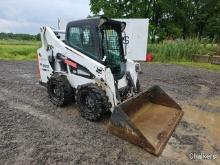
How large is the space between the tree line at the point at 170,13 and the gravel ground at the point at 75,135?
1925 cm

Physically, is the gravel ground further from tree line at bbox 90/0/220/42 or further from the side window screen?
tree line at bbox 90/0/220/42

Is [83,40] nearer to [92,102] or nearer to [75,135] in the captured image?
[92,102]

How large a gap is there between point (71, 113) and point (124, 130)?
5.53 feet

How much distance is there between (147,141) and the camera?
4.33 metres

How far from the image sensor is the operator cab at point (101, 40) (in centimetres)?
551

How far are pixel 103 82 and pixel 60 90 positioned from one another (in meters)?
1.30

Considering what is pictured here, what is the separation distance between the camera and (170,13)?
28406 millimetres

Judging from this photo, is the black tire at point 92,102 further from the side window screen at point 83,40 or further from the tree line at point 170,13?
the tree line at point 170,13

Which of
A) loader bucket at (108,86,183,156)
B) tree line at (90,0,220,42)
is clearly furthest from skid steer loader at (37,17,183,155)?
tree line at (90,0,220,42)

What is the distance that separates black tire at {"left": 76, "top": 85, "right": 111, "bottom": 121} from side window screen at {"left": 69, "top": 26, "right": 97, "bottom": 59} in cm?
69

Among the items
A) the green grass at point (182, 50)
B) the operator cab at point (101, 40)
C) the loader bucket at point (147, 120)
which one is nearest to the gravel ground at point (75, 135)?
the loader bucket at point (147, 120)

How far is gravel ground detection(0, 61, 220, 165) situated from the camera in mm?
4168

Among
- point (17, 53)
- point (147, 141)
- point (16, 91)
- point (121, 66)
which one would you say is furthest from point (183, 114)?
point (17, 53)

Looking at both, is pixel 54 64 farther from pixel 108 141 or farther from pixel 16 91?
pixel 108 141
